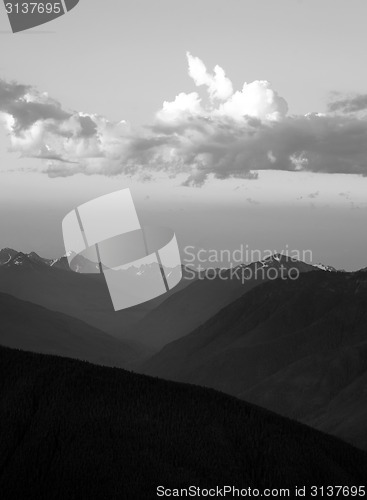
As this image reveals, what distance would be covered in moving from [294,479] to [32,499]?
81.8 metres

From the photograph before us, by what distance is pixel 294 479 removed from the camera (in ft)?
649

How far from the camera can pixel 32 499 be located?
589 ft

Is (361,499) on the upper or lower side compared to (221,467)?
lower

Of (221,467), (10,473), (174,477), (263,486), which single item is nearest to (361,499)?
(263,486)

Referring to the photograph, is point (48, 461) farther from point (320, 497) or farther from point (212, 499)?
point (320, 497)

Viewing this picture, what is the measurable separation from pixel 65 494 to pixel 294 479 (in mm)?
72371

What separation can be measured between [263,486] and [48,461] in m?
68.3

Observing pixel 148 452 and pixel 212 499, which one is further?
pixel 148 452

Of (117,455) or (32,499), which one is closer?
(32,499)

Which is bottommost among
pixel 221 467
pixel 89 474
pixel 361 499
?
pixel 361 499

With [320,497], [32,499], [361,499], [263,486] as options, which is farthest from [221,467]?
[32,499]

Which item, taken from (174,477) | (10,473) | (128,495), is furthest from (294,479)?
(10,473)

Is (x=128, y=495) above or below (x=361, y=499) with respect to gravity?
above

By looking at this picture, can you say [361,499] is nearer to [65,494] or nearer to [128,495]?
[128,495]
